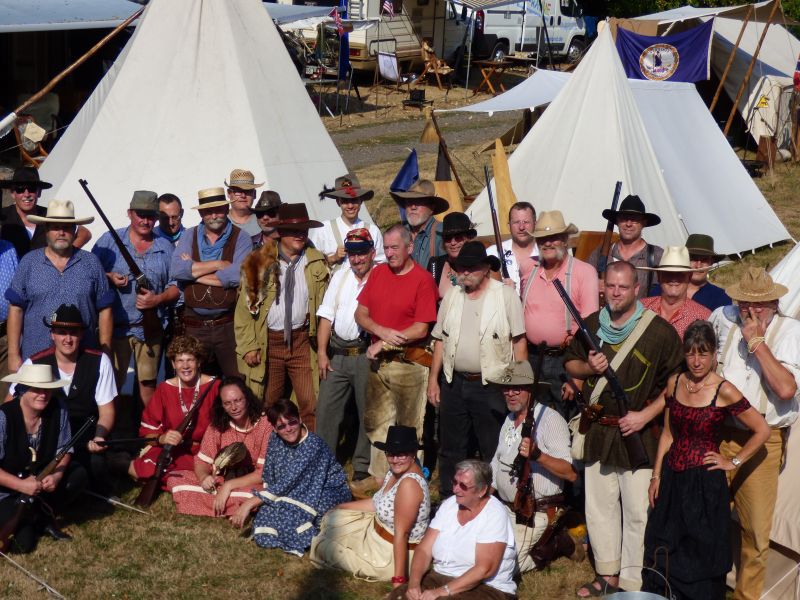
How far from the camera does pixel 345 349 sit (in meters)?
6.56

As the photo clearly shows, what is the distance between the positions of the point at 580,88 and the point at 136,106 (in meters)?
4.23

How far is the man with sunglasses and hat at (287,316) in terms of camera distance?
661 cm

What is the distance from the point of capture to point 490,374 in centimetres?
579

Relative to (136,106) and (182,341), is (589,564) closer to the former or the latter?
(182,341)

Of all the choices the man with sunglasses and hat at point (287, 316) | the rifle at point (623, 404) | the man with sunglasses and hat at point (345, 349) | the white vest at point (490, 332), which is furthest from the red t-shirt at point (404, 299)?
the rifle at point (623, 404)

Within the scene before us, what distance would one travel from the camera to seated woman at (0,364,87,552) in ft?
18.5

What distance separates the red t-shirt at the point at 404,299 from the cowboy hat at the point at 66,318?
168cm

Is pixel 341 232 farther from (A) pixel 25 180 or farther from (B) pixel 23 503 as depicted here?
(B) pixel 23 503

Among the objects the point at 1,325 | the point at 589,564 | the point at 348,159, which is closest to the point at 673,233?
the point at 589,564

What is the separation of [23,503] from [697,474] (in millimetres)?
3435

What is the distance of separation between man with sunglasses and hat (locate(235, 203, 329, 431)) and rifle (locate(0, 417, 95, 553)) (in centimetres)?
123

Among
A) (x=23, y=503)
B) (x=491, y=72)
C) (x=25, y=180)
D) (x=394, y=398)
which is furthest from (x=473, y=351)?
(x=491, y=72)

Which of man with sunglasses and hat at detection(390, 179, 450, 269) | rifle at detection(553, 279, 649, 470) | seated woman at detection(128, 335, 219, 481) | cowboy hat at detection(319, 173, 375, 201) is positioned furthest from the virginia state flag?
rifle at detection(553, 279, 649, 470)

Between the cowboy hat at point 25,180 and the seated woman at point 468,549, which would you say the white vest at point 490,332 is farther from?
the cowboy hat at point 25,180
